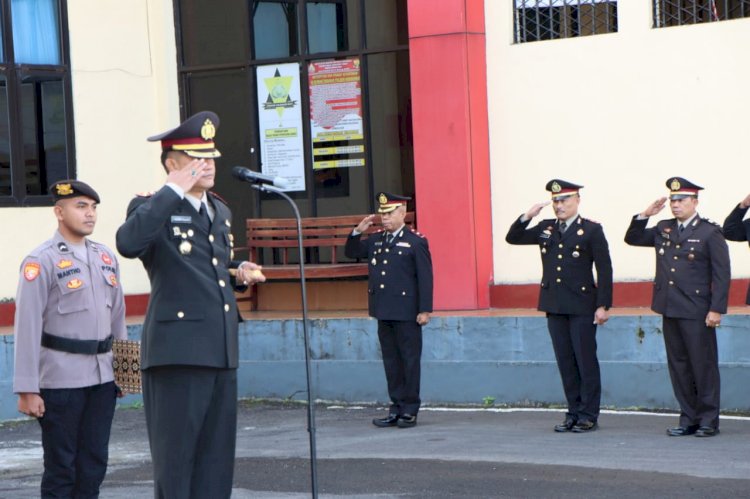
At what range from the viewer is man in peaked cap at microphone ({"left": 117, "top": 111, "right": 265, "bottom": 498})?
5734mm

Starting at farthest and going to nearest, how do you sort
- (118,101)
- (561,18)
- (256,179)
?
(118,101) → (561,18) → (256,179)

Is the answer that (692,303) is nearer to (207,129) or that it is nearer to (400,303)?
(400,303)

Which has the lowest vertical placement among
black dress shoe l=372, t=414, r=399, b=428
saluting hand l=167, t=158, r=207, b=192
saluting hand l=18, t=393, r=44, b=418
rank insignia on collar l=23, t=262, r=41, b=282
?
black dress shoe l=372, t=414, r=399, b=428

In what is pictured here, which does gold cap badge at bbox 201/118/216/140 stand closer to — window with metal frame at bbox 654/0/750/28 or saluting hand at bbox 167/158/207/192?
saluting hand at bbox 167/158/207/192

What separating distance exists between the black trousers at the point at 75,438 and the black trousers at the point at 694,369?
5134mm

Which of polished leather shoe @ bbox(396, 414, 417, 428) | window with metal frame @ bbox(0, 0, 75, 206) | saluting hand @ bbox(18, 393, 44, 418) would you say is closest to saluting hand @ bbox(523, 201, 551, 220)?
polished leather shoe @ bbox(396, 414, 417, 428)

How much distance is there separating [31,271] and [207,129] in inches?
67.3

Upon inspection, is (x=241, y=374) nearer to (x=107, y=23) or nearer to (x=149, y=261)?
(x=107, y=23)

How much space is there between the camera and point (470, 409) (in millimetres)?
12492

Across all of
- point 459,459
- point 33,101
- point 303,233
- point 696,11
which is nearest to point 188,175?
point 459,459

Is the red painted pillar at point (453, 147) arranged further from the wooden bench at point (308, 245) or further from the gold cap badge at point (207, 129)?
the gold cap badge at point (207, 129)

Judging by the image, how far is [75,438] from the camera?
22.7ft

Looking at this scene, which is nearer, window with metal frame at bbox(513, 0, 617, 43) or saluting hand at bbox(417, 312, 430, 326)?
saluting hand at bbox(417, 312, 430, 326)

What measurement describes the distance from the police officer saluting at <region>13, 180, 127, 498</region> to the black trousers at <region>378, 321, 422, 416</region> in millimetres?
4667
